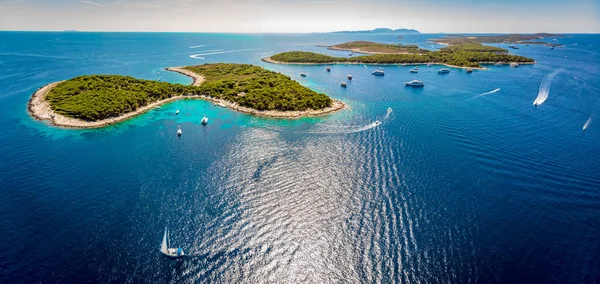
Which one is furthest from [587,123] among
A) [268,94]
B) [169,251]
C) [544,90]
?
[169,251]

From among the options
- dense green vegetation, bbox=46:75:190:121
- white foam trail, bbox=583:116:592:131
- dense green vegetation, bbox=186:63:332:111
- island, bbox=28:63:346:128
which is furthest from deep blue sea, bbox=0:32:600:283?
dense green vegetation, bbox=186:63:332:111

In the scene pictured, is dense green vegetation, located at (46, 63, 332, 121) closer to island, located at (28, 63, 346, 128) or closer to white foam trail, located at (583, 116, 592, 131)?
island, located at (28, 63, 346, 128)

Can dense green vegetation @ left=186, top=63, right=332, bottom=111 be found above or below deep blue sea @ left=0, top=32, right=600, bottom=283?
above

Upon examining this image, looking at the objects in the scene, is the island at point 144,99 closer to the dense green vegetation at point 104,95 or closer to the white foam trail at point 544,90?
the dense green vegetation at point 104,95

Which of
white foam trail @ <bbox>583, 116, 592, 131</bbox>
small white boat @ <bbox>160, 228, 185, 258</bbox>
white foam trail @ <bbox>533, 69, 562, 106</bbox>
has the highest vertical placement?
white foam trail @ <bbox>533, 69, 562, 106</bbox>

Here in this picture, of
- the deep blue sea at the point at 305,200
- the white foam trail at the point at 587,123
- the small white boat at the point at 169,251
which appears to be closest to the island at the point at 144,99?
the deep blue sea at the point at 305,200

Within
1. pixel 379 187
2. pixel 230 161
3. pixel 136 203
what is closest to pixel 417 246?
pixel 379 187

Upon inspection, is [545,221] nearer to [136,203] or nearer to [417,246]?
[417,246]

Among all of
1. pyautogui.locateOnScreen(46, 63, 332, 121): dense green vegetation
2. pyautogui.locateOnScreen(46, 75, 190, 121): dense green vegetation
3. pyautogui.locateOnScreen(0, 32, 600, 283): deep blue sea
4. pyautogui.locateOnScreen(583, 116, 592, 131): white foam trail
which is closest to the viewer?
pyautogui.locateOnScreen(0, 32, 600, 283): deep blue sea
